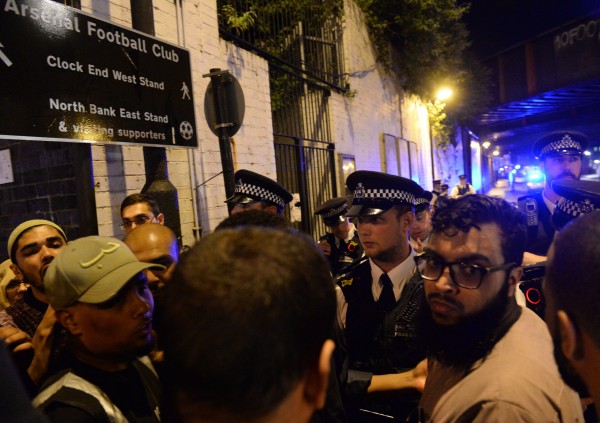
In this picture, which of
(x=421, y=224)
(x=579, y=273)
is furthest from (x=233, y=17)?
(x=579, y=273)

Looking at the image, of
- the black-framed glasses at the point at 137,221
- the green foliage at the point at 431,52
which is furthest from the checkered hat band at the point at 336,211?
the green foliage at the point at 431,52

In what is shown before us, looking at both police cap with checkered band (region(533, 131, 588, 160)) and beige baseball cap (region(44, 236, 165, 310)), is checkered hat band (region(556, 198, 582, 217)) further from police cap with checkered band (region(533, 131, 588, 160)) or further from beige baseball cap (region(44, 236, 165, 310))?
→ beige baseball cap (region(44, 236, 165, 310))

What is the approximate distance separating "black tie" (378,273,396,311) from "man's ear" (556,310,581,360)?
4.26ft

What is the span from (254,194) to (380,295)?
1.75 meters

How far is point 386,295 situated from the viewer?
2.39 meters

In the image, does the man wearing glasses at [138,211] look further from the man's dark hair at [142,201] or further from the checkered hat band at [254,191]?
the checkered hat band at [254,191]

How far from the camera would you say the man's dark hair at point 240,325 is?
725mm

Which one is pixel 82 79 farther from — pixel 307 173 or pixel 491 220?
pixel 307 173

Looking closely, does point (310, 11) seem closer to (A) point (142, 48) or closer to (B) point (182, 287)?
(A) point (142, 48)

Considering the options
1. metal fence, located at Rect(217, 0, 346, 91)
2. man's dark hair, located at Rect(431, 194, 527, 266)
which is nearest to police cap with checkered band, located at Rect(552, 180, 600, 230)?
man's dark hair, located at Rect(431, 194, 527, 266)

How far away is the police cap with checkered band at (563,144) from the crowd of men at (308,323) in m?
1.49

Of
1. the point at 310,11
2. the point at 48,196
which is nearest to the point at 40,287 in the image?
the point at 48,196

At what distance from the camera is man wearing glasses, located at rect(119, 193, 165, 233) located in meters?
3.21

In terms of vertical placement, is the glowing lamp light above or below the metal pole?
above
